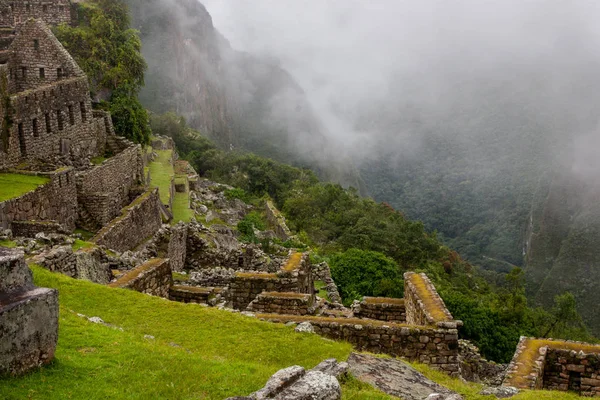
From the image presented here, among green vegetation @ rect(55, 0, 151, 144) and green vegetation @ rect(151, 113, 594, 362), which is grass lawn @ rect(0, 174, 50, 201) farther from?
green vegetation @ rect(55, 0, 151, 144)

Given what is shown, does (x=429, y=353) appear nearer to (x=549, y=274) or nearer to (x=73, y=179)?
(x=73, y=179)

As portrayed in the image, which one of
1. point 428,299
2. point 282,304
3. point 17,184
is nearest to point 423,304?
point 428,299

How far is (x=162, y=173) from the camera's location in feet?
134

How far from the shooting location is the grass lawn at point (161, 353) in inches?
248

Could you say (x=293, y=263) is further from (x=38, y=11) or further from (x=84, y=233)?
(x=38, y=11)

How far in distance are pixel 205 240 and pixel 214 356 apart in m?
15.0

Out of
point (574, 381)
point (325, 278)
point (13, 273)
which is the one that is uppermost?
point (13, 273)

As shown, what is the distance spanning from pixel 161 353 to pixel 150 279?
4.96 metres

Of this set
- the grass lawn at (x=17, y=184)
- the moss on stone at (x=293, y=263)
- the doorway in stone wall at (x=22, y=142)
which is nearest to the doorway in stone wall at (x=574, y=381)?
the moss on stone at (x=293, y=263)

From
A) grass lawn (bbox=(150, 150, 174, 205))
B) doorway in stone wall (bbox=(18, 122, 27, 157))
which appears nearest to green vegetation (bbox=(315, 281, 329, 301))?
doorway in stone wall (bbox=(18, 122, 27, 157))

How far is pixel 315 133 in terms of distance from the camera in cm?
14900

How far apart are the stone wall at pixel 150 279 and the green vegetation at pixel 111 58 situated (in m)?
21.9

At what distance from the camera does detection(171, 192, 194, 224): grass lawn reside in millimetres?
32244

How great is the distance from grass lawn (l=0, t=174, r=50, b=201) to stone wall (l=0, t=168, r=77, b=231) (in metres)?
0.19
